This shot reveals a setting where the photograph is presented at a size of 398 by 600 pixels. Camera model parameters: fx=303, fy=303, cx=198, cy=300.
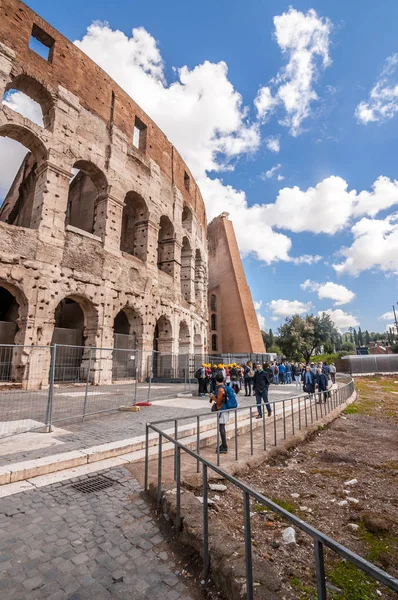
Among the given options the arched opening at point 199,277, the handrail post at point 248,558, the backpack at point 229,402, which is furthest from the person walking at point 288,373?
the handrail post at point 248,558

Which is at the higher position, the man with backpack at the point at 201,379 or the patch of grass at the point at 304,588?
the man with backpack at the point at 201,379

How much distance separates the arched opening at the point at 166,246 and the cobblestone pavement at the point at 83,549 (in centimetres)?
1923

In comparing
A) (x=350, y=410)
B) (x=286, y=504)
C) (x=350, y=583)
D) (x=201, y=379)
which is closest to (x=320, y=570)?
(x=350, y=583)

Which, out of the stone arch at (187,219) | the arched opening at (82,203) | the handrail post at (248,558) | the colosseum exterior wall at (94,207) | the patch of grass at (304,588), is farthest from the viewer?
the stone arch at (187,219)

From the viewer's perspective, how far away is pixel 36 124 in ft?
46.1

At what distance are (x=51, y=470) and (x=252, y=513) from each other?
2.78 m

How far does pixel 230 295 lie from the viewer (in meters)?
42.0

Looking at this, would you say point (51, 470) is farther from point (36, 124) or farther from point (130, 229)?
point (130, 229)

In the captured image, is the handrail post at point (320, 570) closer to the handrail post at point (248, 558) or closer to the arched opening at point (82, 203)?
the handrail post at point (248, 558)

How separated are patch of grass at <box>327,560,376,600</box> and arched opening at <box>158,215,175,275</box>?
66.5 ft

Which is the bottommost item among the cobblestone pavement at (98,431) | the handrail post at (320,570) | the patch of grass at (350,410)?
the patch of grass at (350,410)

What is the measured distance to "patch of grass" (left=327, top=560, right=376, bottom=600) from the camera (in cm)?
225

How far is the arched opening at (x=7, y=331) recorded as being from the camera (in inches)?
371

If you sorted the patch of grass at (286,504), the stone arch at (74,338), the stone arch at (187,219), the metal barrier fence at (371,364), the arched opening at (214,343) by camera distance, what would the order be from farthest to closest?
the arched opening at (214,343) → the metal barrier fence at (371,364) → the stone arch at (187,219) → the stone arch at (74,338) → the patch of grass at (286,504)
